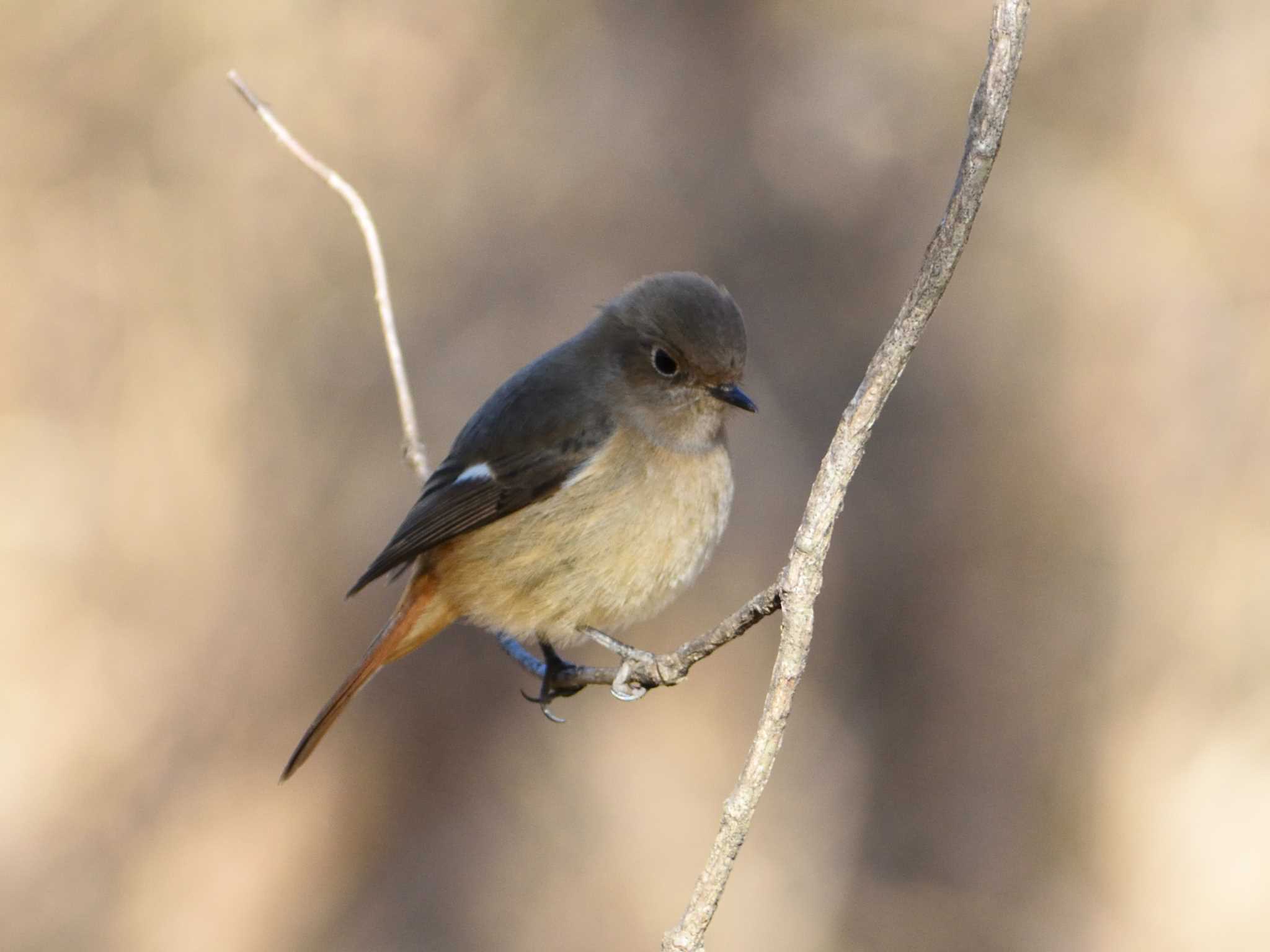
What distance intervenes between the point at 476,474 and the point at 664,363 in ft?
2.07

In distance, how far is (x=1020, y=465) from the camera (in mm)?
6590

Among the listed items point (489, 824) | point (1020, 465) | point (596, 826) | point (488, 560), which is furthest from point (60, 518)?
point (1020, 465)

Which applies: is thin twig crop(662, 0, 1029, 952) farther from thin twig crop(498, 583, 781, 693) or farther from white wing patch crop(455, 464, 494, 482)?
white wing patch crop(455, 464, 494, 482)

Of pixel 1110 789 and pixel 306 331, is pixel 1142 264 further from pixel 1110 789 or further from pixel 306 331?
pixel 306 331

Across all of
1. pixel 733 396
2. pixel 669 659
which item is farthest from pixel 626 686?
pixel 733 396

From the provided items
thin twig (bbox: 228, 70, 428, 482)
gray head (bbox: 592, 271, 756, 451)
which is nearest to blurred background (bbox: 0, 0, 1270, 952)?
gray head (bbox: 592, 271, 756, 451)

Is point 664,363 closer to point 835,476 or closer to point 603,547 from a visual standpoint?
point 603,547

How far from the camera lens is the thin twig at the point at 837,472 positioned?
1881 millimetres

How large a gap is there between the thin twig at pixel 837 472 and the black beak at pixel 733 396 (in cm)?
143

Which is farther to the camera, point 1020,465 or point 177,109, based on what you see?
point 177,109

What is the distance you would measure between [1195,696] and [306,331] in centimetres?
476

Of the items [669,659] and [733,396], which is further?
[733,396]

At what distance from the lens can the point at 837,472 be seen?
1983 millimetres

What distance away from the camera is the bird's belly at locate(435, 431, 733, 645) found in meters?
3.53
